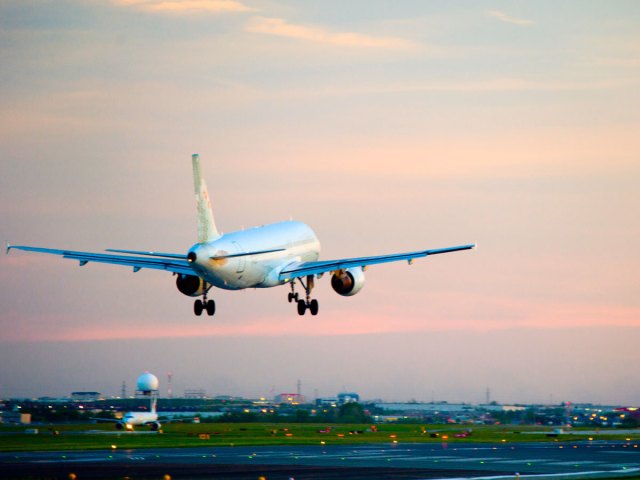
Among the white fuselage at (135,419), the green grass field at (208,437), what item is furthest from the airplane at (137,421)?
the green grass field at (208,437)

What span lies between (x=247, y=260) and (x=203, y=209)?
5096 millimetres

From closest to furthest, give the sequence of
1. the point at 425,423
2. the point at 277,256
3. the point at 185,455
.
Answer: the point at 185,455, the point at 277,256, the point at 425,423

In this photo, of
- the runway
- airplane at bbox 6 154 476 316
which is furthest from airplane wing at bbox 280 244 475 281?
the runway

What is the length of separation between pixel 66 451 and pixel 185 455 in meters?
10.6

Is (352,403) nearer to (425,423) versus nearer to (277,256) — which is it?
(425,423)

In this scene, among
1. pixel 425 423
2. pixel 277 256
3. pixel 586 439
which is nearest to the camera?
pixel 277 256

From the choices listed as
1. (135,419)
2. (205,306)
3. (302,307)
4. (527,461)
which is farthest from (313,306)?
(135,419)

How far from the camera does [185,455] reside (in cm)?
7925

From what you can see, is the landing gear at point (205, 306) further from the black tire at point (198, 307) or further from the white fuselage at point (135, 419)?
the white fuselage at point (135, 419)

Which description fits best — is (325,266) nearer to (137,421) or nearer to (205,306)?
(205,306)

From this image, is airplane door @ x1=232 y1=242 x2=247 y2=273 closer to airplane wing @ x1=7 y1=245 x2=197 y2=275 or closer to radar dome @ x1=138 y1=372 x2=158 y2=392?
airplane wing @ x1=7 y1=245 x2=197 y2=275

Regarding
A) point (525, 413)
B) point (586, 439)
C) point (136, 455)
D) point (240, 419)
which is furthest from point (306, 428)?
point (136, 455)

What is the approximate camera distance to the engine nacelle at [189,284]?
85.0 m

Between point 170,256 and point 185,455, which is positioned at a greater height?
point 170,256
